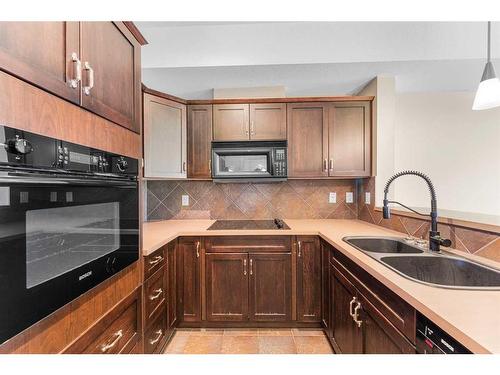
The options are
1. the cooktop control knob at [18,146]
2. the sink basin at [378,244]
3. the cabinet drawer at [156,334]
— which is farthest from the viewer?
the sink basin at [378,244]

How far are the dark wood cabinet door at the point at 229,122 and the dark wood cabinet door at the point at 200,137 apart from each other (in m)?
0.08

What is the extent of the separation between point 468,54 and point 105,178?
2874mm

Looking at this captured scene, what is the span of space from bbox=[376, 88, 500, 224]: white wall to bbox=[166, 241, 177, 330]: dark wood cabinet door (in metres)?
2.54

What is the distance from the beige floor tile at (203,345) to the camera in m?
1.83

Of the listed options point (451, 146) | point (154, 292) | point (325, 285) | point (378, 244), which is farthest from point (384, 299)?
point (451, 146)

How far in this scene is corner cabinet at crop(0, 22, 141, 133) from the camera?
628 millimetres

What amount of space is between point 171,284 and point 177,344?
0.48m

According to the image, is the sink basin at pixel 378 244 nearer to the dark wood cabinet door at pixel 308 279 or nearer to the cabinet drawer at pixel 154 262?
the dark wood cabinet door at pixel 308 279

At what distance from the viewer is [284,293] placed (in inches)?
81.9

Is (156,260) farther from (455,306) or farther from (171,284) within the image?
(455,306)

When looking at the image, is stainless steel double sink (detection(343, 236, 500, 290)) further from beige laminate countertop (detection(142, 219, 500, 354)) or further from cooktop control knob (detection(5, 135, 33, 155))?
cooktop control knob (detection(5, 135, 33, 155))

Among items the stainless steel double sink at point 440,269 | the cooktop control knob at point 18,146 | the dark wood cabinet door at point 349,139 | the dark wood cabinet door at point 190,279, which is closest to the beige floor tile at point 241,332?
the dark wood cabinet door at point 190,279

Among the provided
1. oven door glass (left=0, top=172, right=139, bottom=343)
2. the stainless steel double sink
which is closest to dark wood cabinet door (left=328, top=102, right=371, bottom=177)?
the stainless steel double sink
